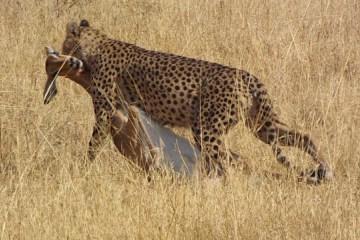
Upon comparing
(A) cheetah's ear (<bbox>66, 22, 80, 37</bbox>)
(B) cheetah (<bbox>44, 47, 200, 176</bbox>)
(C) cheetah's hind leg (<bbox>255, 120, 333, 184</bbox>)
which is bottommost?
(B) cheetah (<bbox>44, 47, 200, 176</bbox>)

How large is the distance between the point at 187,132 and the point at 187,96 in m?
0.30

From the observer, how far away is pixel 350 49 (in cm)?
641

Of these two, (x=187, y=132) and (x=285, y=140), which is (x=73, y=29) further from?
(x=285, y=140)

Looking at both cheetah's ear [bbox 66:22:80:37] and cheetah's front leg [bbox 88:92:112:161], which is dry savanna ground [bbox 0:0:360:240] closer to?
cheetah's front leg [bbox 88:92:112:161]

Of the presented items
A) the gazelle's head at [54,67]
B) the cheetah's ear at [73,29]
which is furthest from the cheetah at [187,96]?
the gazelle's head at [54,67]

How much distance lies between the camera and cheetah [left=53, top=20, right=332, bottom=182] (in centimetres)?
469

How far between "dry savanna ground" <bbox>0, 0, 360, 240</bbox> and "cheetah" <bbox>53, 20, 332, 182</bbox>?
0.32 ft

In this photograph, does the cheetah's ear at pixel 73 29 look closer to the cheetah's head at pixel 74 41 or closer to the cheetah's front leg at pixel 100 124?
the cheetah's head at pixel 74 41

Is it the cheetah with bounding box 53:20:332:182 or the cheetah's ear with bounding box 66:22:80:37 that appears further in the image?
the cheetah's ear with bounding box 66:22:80:37

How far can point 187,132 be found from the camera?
5188mm

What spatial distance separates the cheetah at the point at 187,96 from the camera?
4.69 meters

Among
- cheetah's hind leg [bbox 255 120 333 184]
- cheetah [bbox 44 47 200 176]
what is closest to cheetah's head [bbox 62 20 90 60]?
cheetah [bbox 44 47 200 176]

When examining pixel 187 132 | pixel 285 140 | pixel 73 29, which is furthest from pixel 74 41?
pixel 285 140

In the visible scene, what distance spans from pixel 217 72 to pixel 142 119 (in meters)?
0.48
